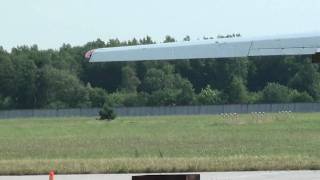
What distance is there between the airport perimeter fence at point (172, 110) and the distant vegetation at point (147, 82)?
933 cm

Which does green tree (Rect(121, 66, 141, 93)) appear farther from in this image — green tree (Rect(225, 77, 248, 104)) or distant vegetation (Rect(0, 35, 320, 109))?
green tree (Rect(225, 77, 248, 104))

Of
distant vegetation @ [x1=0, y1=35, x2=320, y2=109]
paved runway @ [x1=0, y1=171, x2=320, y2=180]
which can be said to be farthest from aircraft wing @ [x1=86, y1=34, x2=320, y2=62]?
distant vegetation @ [x1=0, y1=35, x2=320, y2=109]

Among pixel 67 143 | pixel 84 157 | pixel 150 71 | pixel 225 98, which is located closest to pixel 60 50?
pixel 150 71

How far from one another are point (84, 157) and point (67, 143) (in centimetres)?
1032

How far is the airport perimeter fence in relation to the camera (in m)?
119

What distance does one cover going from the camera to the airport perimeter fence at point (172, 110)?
11853 cm

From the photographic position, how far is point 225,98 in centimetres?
14575

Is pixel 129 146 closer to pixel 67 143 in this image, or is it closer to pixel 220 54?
pixel 67 143

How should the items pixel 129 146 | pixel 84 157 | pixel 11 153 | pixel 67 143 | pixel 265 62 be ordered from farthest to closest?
pixel 265 62
pixel 67 143
pixel 129 146
pixel 11 153
pixel 84 157

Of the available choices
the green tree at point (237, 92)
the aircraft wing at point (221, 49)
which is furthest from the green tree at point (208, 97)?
the aircraft wing at point (221, 49)

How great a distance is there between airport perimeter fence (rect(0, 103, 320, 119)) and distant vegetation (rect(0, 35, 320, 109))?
30.6 feet

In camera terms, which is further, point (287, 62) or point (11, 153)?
point (287, 62)

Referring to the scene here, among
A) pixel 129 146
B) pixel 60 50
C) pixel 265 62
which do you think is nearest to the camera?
pixel 129 146

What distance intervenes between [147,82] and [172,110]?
28071 millimetres
